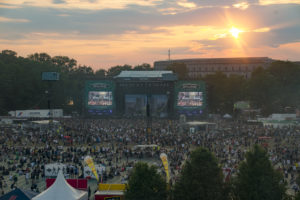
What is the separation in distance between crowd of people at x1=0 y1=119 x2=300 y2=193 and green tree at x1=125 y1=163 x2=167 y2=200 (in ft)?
24.7

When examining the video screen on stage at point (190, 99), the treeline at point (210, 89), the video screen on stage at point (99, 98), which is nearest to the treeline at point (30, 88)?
the treeline at point (210, 89)

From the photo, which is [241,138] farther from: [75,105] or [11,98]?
[75,105]

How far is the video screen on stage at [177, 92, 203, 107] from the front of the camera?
57.5 meters

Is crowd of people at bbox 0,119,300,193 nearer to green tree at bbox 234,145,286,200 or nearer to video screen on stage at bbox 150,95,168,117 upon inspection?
green tree at bbox 234,145,286,200

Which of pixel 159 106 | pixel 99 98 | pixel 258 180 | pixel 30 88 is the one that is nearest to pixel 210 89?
pixel 159 106

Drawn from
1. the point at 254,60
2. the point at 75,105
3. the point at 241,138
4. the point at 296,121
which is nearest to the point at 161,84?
the point at 296,121

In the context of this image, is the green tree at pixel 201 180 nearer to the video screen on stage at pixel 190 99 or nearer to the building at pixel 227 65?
the video screen on stage at pixel 190 99

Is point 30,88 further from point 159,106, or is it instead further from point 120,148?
point 120,148

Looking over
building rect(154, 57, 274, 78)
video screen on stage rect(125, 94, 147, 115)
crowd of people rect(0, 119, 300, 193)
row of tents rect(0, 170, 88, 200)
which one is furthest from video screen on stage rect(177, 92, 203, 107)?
building rect(154, 57, 274, 78)

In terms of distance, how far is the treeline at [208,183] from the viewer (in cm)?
1596

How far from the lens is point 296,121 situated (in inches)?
2050

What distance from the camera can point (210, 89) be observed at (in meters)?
84.3

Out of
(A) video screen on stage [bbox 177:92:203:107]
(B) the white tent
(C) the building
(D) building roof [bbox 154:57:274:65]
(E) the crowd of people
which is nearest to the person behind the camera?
(B) the white tent

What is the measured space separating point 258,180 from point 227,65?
130 meters
